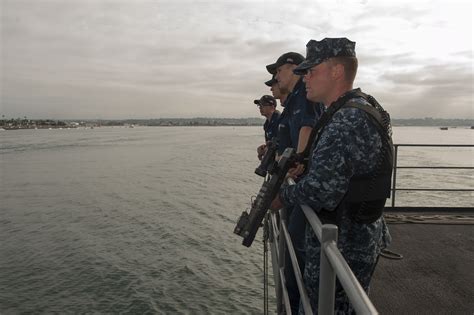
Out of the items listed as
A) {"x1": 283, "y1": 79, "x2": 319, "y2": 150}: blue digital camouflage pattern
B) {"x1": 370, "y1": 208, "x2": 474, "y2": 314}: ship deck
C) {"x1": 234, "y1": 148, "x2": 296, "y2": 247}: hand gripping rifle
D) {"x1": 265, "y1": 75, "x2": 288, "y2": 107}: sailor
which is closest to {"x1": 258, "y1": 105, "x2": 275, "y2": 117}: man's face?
{"x1": 265, "y1": 75, "x2": 288, "y2": 107}: sailor

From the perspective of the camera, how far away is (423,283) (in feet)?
12.8

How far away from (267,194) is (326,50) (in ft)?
3.41

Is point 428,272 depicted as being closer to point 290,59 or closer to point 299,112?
point 299,112

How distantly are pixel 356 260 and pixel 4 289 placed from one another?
35.6 feet

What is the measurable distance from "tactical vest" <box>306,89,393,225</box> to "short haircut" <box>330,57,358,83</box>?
0.12m

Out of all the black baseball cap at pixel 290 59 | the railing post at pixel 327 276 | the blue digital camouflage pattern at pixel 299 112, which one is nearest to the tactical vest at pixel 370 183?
the railing post at pixel 327 276

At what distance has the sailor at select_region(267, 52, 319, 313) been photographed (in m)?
2.83

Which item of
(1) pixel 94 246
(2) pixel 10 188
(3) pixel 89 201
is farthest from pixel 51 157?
(1) pixel 94 246

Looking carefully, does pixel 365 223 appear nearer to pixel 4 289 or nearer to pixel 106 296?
pixel 106 296

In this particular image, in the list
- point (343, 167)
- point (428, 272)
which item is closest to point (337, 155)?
point (343, 167)

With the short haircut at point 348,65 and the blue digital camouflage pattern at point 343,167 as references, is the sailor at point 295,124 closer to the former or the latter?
the short haircut at point 348,65

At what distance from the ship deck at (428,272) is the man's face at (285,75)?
2.34 metres

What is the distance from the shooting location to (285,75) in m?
3.59

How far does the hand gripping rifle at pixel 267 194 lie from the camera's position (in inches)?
95.8
